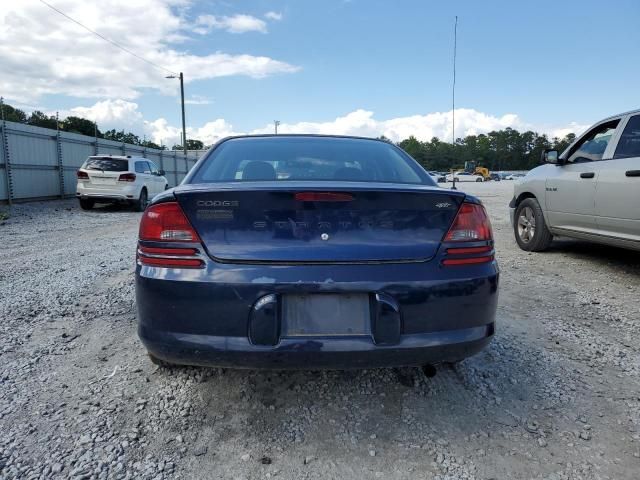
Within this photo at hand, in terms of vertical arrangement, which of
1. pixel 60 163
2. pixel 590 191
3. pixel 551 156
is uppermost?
pixel 60 163

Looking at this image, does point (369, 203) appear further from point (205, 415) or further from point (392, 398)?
point (205, 415)

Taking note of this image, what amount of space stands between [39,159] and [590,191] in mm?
15462

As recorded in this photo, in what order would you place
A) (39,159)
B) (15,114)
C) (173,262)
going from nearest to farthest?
(173,262) → (39,159) → (15,114)

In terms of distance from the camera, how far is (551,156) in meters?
5.89

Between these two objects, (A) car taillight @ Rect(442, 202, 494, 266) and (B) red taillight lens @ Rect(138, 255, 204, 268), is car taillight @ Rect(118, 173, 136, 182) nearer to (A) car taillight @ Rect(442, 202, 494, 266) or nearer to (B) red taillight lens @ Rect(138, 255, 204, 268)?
(B) red taillight lens @ Rect(138, 255, 204, 268)

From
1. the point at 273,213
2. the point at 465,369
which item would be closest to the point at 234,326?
the point at 273,213

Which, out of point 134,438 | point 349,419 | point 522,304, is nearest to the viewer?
point 134,438

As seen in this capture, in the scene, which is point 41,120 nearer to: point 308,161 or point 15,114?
point 15,114

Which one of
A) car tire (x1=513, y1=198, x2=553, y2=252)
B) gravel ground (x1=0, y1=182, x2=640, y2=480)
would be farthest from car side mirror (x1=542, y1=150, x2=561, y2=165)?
gravel ground (x1=0, y1=182, x2=640, y2=480)

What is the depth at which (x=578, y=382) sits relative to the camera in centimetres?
279

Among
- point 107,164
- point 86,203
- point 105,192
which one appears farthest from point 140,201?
point 86,203

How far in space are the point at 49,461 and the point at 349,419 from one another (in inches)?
53.2

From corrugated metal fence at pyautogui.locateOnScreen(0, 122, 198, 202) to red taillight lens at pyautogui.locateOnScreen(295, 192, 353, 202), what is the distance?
1405 cm

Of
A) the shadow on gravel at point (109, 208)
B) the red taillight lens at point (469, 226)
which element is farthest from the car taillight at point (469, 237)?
the shadow on gravel at point (109, 208)
